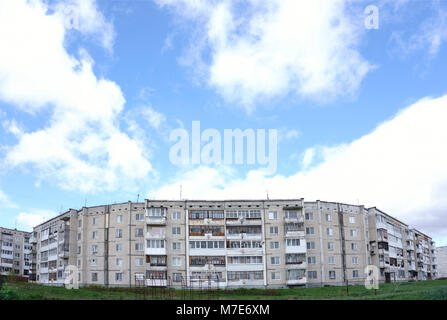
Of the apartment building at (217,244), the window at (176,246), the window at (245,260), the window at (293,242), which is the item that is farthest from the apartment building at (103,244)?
the window at (293,242)

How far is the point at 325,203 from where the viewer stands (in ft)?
284

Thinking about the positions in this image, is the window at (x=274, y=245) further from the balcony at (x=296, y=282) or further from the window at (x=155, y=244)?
the window at (x=155, y=244)

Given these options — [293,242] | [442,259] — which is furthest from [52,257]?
[442,259]

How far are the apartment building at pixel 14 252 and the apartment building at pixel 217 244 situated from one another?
5048 centimetres

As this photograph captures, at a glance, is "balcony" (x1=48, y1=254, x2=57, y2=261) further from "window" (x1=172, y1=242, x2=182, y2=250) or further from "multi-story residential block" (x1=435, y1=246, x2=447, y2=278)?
"multi-story residential block" (x1=435, y1=246, x2=447, y2=278)

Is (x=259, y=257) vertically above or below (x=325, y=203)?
below

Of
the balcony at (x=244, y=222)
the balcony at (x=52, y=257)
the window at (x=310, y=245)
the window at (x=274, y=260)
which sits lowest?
the window at (x=274, y=260)

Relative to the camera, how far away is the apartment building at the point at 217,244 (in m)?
80.7

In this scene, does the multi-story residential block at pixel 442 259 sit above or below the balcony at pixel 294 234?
below

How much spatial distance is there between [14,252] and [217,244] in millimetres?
75726

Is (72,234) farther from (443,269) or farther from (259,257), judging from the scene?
(443,269)
